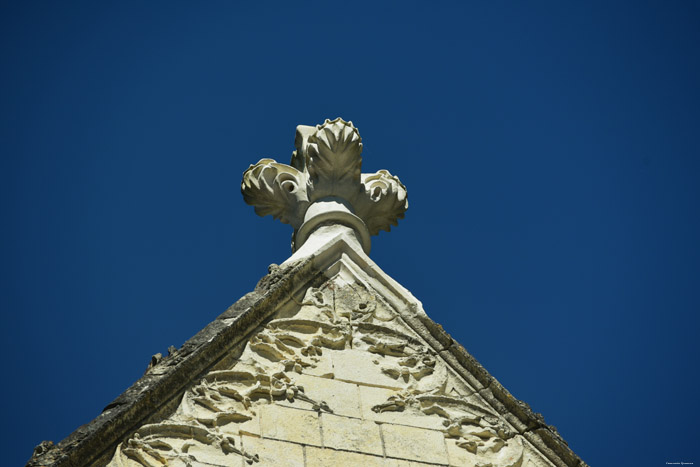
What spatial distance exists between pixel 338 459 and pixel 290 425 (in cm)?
36

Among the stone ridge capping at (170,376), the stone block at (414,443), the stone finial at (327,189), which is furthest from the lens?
the stone finial at (327,189)

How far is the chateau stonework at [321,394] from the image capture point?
6.84 meters

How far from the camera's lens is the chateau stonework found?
684cm

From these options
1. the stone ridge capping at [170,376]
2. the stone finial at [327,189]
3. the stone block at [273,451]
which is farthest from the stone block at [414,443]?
the stone finial at [327,189]

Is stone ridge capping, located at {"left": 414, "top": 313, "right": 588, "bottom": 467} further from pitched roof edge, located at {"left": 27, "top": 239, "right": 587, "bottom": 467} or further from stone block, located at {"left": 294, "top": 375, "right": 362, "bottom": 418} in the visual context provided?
stone block, located at {"left": 294, "top": 375, "right": 362, "bottom": 418}

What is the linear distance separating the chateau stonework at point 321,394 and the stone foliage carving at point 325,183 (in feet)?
2.32

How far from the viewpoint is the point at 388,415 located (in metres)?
7.46

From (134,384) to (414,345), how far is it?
6.48 ft

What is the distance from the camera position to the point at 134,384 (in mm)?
7164

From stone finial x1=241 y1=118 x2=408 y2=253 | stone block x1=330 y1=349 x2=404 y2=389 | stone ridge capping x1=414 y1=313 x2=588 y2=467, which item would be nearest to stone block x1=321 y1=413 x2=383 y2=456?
stone block x1=330 y1=349 x2=404 y2=389

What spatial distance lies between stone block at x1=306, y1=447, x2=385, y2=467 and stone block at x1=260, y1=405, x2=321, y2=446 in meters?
0.08

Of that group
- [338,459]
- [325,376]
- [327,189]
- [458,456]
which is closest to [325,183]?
[327,189]

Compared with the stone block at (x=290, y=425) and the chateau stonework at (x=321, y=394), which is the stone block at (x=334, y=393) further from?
the stone block at (x=290, y=425)

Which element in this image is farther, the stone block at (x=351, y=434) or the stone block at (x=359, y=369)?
the stone block at (x=359, y=369)
